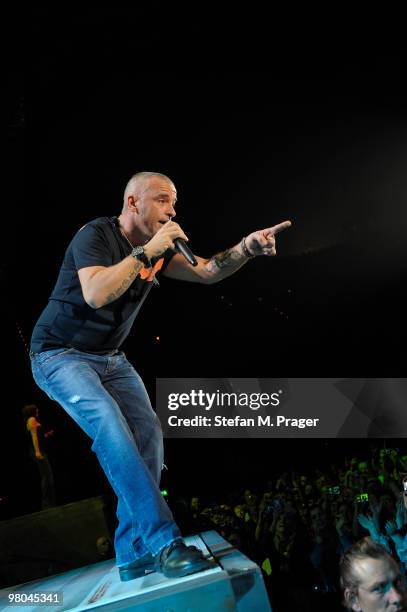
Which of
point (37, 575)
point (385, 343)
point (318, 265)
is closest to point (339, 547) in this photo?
point (37, 575)

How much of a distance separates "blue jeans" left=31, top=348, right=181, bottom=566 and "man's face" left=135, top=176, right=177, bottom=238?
0.57 metres

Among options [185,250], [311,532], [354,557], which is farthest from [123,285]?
[311,532]

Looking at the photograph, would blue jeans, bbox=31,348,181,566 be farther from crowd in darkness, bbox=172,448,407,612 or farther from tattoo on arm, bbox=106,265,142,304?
crowd in darkness, bbox=172,448,407,612

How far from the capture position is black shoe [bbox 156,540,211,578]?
5.08 feet

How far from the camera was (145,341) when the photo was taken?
8.95 m

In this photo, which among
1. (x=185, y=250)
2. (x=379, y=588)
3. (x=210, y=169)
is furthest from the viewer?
(x=210, y=169)

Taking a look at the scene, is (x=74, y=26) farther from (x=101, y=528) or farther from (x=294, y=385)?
(x=294, y=385)

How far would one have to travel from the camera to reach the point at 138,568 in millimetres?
1907

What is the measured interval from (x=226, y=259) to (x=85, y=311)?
686mm

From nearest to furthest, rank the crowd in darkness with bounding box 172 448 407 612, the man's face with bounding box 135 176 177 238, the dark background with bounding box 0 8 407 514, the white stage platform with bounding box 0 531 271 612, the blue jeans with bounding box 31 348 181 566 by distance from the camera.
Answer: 1. the white stage platform with bounding box 0 531 271 612
2. the blue jeans with bounding box 31 348 181 566
3. the man's face with bounding box 135 176 177 238
4. the crowd in darkness with bounding box 172 448 407 612
5. the dark background with bounding box 0 8 407 514

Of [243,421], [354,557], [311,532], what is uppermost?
[354,557]

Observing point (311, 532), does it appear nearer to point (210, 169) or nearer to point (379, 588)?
point (379, 588)

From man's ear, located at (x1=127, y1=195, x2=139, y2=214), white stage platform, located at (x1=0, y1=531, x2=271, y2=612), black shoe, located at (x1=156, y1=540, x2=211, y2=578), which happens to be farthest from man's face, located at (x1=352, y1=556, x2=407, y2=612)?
man's ear, located at (x1=127, y1=195, x2=139, y2=214)

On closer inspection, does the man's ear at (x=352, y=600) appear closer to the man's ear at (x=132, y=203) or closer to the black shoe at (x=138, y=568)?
the black shoe at (x=138, y=568)
